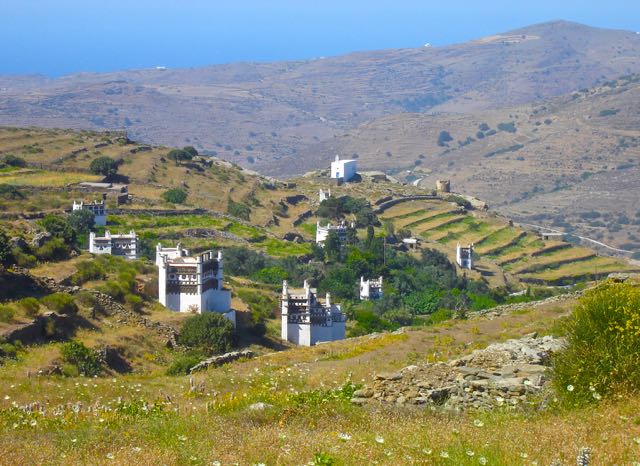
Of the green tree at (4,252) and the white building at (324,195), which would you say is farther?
the white building at (324,195)

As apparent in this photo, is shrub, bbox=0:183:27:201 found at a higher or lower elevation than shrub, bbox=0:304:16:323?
higher

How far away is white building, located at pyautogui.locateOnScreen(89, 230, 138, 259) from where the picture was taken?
38.9 metres

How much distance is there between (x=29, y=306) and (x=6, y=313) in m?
0.93

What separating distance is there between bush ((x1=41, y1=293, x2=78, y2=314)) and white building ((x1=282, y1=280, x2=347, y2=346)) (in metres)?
8.21

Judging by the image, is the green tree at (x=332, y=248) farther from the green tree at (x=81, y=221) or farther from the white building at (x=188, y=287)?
the white building at (x=188, y=287)

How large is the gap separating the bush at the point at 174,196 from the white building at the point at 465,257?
15823 millimetres

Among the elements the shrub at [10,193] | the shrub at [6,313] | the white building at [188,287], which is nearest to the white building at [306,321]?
the white building at [188,287]

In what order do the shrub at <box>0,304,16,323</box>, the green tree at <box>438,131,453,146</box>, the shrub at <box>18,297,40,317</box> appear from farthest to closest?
the green tree at <box>438,131,453,146</box> < the shrub at <box>18,297,40,317</box> < the shrub at <box>0,304,16,323</box>

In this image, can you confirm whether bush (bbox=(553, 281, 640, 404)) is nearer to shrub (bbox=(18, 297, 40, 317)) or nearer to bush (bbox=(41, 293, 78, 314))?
shrub (bbox=(18, 297, 40, 317))

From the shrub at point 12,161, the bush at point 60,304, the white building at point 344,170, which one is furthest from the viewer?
the white building at point 344,170

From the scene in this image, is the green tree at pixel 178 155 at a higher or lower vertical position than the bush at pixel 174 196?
higher

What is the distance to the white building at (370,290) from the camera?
143 feet

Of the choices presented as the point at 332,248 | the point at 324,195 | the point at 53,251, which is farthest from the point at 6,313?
the point at 324,195

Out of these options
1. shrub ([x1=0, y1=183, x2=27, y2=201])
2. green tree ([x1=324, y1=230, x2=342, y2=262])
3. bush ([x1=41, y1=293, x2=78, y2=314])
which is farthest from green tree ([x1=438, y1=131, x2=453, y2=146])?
bush ([x1=41, y1=293, x2=78, y2=314])
